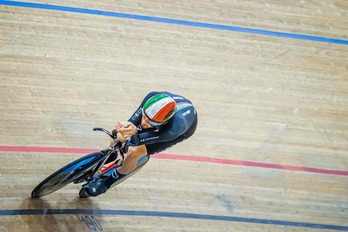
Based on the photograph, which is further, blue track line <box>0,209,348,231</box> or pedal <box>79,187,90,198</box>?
pedal <box>79,187,90,198</box>

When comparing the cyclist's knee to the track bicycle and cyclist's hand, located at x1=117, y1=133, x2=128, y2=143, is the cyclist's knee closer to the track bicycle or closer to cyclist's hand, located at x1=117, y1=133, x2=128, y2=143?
the track bicycle

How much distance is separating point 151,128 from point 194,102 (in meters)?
1.69

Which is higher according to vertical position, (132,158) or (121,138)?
(121,138)

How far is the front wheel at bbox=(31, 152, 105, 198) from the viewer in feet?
13.3

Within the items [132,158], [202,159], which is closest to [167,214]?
[202,159]

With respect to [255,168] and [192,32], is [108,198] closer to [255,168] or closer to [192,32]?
[255,168]

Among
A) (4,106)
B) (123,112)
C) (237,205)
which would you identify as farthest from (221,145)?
(4,106)

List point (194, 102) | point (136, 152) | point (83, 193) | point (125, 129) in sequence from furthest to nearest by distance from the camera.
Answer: point (194, 102) < point (83, 193) < point (136, 152) < point (125, 129)

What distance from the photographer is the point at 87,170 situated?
418cm

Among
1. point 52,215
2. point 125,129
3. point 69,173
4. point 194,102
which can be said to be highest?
point 125,129

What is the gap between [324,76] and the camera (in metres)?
6.07

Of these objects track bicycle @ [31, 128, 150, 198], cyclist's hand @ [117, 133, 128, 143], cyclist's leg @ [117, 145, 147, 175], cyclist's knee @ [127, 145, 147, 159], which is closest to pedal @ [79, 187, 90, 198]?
track bicycle @ [31, 128, 150, 198]

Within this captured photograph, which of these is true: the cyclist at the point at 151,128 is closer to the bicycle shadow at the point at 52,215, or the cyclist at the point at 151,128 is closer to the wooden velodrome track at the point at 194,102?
the bicycle shadow at the point at 52,215

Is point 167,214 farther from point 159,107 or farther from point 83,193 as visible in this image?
point 159,107
